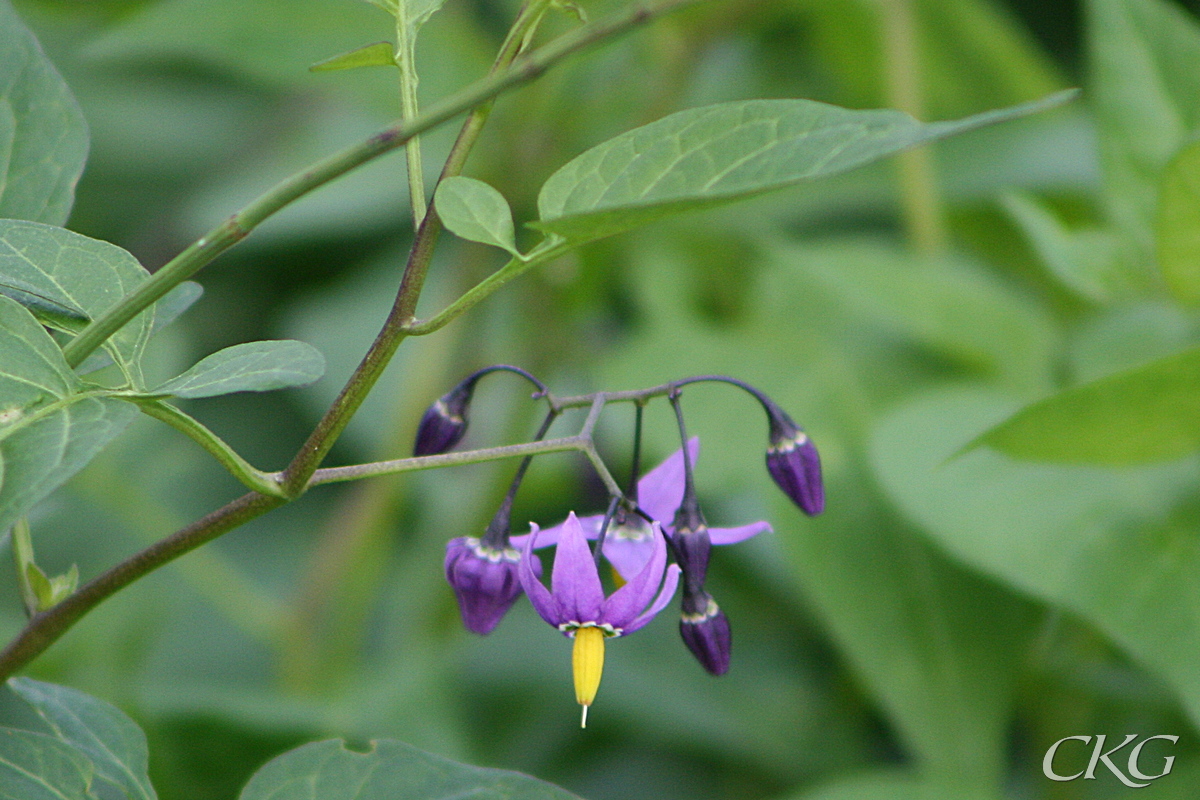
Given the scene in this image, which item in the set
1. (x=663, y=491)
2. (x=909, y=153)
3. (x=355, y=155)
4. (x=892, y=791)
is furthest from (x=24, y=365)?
(x=909, y=153)

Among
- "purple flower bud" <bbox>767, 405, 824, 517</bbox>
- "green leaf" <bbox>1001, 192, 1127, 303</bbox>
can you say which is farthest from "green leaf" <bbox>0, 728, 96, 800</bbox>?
"green leaf" <bbox>1001, 192, 1127, 303</bbox>

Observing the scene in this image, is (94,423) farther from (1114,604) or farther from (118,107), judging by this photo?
(118,107)

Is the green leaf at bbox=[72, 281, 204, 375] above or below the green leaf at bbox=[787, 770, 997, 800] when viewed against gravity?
above

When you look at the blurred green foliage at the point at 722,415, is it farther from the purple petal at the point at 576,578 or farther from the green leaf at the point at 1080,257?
the purple petal at the point at 576,578

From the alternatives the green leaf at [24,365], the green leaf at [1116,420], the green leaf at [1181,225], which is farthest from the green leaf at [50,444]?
the green leaf at [1181,225]

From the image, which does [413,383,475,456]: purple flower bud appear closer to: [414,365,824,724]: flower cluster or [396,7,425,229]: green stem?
[414,365,824,724]: flower cluster

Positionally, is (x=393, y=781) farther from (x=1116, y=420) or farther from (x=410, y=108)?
(x=1116, y=420)
